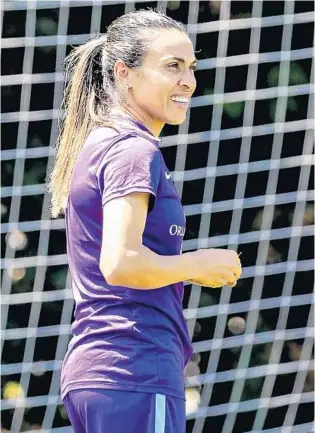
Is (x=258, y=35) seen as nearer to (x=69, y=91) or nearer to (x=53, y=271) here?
(x=53, y=271)

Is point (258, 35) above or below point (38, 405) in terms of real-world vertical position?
above

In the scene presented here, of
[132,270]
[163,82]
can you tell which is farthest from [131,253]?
[163,82]

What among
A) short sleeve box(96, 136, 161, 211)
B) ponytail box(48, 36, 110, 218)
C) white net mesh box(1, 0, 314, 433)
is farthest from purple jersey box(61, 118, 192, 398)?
white net mesh box(1, 0, 314, 433)

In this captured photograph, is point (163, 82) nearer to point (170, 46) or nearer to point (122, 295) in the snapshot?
→ point (170, 46)

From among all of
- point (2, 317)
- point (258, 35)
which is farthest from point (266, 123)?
point (2, 317)

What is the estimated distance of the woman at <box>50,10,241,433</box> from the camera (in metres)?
2.17

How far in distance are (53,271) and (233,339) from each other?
2.12ft

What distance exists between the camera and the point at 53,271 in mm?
4535

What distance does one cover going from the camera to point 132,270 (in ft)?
7.04

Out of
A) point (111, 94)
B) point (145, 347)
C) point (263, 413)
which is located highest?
point (111, 94)

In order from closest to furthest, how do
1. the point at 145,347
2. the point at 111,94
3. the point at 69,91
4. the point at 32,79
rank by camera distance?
the point at 145,347 → the point at 111,94 → the point at 69,91 → the point at 32,79

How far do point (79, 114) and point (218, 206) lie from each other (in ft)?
6.94

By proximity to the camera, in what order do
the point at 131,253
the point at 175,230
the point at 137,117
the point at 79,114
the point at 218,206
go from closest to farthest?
the point at 131,253
the point at 175,230
the point at 137,117
the point at 79,114
the point at 218,206

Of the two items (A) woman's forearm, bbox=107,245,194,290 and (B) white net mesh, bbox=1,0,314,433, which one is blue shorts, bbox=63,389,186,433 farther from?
(B) white net mesh, bbox=1,0,314,433
